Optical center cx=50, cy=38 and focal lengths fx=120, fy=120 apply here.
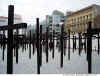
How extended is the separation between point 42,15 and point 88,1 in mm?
784

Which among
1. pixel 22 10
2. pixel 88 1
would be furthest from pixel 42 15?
pixel 88 1

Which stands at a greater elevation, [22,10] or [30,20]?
[22,10]

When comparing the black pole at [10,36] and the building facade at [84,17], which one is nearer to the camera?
the black pole at [10,36]

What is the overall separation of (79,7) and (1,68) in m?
1.51

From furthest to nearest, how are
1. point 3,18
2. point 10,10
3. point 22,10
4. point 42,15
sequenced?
point 42,15 < point 22,10 < point 3,18 < point 10,10

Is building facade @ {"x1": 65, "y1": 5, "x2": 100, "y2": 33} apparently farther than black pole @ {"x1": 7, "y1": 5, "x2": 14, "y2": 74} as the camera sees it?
Yes

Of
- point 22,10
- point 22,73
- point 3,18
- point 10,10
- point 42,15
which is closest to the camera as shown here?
point 10,10

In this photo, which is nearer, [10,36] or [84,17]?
[10,36]

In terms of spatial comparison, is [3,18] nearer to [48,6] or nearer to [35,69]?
[48,6]

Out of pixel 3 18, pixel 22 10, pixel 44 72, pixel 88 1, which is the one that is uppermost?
pixel 88 1

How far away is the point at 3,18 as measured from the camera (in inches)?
69.1

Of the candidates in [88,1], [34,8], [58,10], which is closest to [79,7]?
[88,1]

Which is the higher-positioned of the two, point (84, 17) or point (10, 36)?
point (84, 17)

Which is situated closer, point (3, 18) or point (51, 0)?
point (3, 18)
